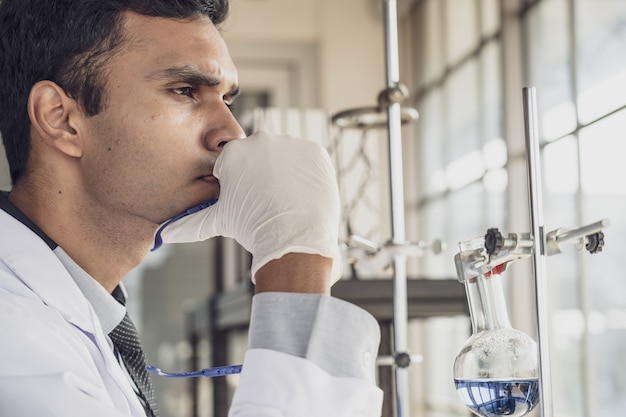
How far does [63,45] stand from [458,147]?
305cm

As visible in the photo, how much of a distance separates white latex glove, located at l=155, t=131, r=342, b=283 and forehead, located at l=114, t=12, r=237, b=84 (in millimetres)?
186

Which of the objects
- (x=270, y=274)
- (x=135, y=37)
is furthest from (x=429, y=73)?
(x=270, y=274)

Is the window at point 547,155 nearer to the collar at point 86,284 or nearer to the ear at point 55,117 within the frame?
the collar at point 86,284

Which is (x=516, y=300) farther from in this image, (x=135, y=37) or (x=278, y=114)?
(x=135, y=37)

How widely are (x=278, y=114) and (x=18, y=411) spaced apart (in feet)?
7.22

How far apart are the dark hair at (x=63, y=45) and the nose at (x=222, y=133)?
0.15 meters

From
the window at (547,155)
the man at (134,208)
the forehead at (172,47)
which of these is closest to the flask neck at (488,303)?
A: the man at (134,208)

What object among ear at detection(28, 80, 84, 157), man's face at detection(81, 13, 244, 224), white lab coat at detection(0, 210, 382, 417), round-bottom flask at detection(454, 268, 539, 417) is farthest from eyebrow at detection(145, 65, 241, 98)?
round-bottom flask at detection(454, 268, 539, 417)

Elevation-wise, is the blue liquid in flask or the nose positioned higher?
the nose

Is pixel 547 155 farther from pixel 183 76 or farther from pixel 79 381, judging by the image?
pixel 79 381

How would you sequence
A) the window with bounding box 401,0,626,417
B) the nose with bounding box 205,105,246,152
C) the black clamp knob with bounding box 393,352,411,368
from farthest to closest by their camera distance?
the window with bounding box 401,0,626,417
the black clamp knob with bounding box 393,352,411,368
the nose with bounding box 205,105,246,152

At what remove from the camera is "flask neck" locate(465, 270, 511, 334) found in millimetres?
849

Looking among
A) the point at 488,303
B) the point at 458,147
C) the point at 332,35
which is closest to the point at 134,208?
the point at 488,303

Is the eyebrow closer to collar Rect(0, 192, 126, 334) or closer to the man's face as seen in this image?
the man's face
